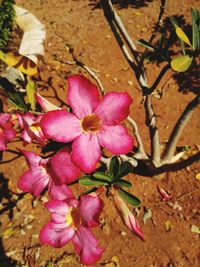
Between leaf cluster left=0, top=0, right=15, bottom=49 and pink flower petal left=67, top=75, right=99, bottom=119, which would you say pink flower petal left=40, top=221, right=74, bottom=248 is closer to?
pink flower petal left=67, top=75, right=99, bottom=119

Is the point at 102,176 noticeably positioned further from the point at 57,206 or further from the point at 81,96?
the point at 81,96

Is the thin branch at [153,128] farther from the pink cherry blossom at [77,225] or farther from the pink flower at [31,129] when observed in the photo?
the pink cherry blossom at [77,225]

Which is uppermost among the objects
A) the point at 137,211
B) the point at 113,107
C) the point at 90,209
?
the point at 113,107

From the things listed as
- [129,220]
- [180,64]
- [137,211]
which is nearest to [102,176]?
[129,220]

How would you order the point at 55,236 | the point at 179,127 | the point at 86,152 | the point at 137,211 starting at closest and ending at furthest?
the point at 86,152, the point at 55,236, the point at 179,127, the point at 137,211

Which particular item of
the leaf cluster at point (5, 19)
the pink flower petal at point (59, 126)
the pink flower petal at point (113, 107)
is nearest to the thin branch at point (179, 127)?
the pink flower petal at point (113, 107)

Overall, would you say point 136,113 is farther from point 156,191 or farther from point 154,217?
point 154,217
